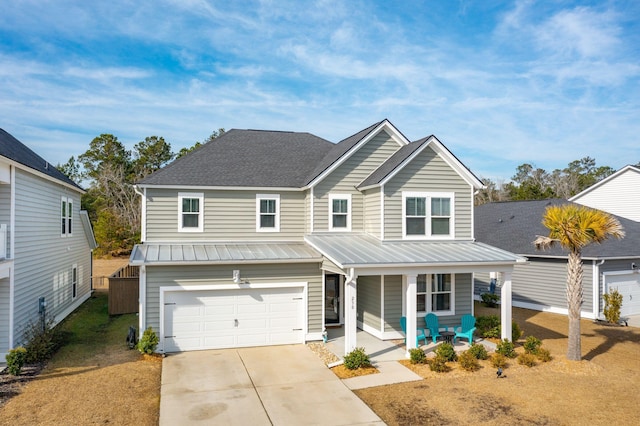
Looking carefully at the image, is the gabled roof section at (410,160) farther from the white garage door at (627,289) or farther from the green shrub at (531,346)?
the white garage door at (627,289)

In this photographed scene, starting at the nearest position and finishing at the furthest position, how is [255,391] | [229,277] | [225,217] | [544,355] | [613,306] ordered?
[255,391] → [544,355] → [229,277] → [225,217] → [613,306]

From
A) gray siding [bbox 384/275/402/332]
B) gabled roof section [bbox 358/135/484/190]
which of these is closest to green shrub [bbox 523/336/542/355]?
gray siding [bbox 384/275/402/332]

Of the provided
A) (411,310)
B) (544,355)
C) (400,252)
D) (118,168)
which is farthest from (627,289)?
(118,168)

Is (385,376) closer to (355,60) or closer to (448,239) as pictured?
(448,239)

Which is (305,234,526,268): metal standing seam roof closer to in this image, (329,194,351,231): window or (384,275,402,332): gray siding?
(329,194,351,231): window

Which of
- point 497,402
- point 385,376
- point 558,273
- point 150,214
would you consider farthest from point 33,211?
point 558,273

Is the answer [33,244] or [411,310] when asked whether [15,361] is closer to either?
[33,244]
